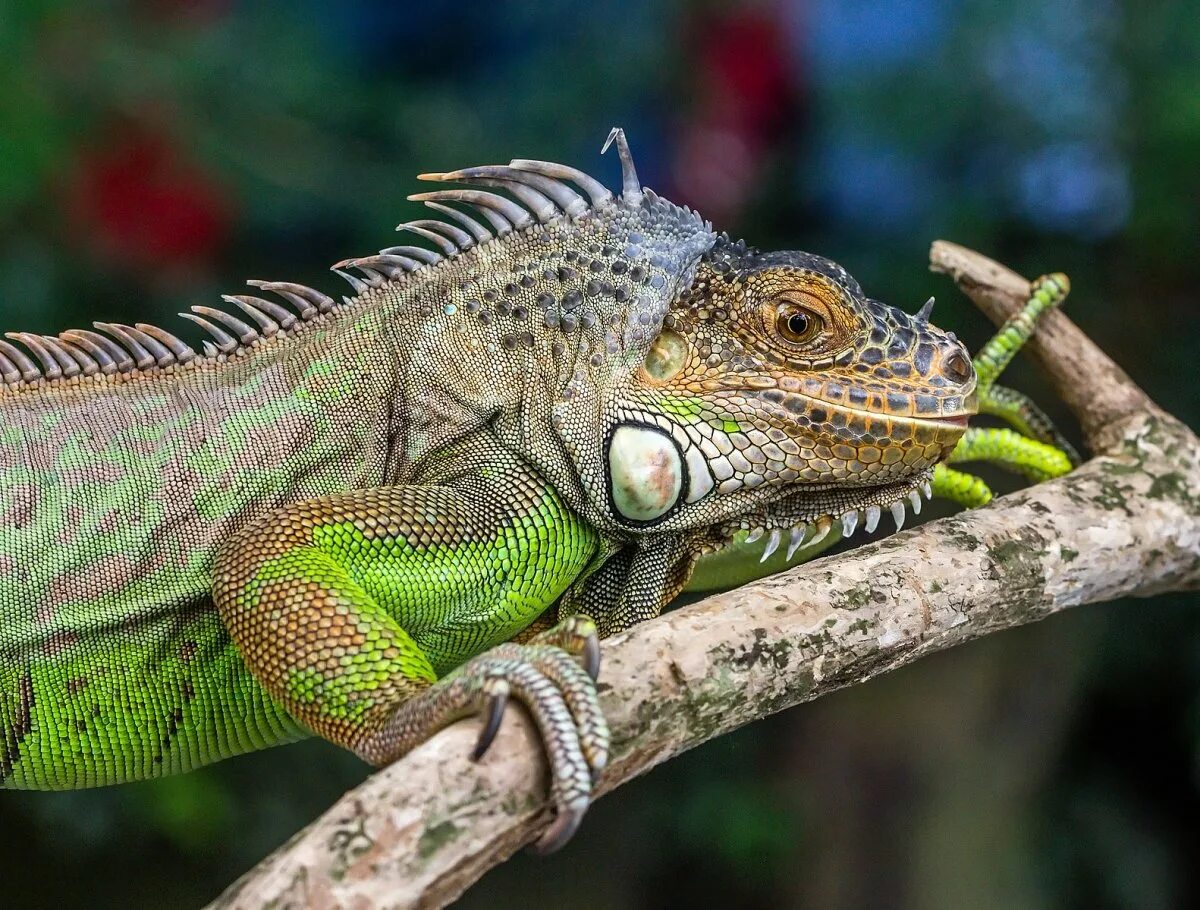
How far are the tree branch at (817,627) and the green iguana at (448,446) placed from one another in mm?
274

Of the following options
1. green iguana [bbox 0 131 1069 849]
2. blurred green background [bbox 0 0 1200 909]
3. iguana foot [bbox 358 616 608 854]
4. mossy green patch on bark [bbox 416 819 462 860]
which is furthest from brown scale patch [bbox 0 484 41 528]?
blurred green background [bbox 0 0 1200 909]

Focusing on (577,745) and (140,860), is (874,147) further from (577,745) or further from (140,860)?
(140,860)

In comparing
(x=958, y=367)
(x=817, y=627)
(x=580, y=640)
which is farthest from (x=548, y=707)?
(x=958, y=367)

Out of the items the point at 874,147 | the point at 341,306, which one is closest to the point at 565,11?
the point at 874,147

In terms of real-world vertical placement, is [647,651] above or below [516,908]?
above

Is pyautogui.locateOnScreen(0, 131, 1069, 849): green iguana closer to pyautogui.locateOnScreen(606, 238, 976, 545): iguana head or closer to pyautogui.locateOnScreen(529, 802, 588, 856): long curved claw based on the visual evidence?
pyautogui.locateOnScreen(606, 238, 976, 545): iguana head

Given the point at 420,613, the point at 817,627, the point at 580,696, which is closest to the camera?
the point at 580,696

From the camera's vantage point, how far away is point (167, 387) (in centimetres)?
263

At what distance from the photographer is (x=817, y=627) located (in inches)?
87.1

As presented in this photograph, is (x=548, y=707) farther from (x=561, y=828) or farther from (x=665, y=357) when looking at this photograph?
(x=665, y=357)

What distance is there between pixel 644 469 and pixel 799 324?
0.45 metres

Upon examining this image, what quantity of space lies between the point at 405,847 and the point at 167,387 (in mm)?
1355

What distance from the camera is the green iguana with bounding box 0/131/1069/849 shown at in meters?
2.45

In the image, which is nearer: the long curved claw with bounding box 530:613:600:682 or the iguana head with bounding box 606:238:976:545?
the long curved claw with bounding box 530:613:600:682
